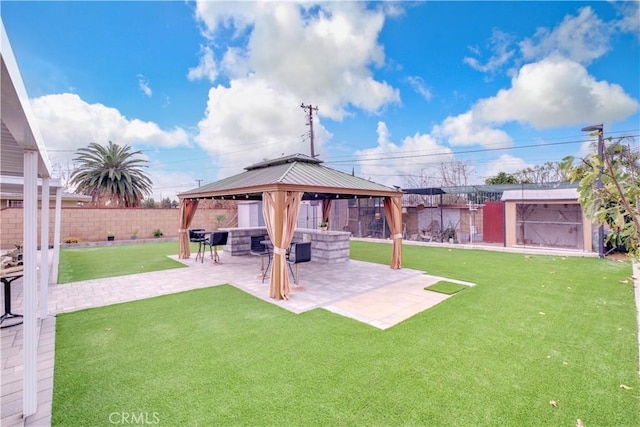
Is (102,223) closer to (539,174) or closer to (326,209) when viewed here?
(326,209)

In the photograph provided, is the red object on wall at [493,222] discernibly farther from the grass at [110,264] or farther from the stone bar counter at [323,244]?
the grass at [110,264]

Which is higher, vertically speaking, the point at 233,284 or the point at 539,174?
the point at 539,174

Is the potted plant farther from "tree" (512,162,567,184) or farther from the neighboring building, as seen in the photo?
"tree" (512,162,567,184)

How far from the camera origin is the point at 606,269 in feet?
26.1

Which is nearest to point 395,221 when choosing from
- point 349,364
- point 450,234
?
point 349,364

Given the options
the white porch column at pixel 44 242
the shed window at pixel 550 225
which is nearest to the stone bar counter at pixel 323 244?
the white porch column at pixel 44 242

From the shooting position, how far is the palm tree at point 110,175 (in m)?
17.1

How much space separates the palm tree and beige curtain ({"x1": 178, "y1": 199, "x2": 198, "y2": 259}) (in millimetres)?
10011

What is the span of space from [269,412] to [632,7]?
5.35 metres

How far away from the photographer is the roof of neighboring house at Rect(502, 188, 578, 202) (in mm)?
10672

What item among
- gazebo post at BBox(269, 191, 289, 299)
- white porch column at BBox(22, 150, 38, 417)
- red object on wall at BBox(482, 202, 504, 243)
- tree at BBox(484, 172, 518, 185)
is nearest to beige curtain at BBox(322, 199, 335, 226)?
gazebo post at BBox(269, 191, 289, 299)

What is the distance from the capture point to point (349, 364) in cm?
318

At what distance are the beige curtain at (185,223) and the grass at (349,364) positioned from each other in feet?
16.2

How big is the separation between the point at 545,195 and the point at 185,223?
1332 centimetres
